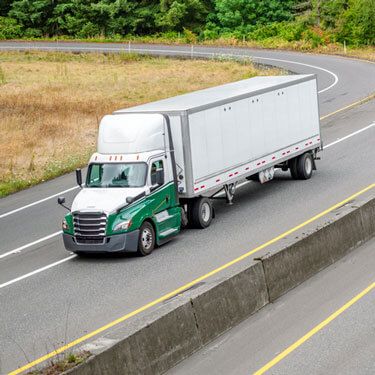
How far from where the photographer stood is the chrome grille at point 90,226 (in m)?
21.3

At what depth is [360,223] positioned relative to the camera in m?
20.6

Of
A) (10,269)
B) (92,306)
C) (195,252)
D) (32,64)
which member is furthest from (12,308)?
(32,64)

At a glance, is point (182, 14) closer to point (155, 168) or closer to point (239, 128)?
point (239, 128)

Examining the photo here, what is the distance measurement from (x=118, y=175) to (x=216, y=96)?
14.6 ft

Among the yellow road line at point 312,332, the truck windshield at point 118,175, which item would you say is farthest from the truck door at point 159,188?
the yellow road line at point 312,332

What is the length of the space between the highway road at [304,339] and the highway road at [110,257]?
8.36ft

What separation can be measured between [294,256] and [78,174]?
274 inches

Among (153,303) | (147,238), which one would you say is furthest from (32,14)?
(153,303)

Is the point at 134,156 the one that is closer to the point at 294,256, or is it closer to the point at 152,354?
the point at 294,256

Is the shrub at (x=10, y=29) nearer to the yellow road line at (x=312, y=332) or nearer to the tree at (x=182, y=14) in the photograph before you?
the tree at (x=182, y=14)

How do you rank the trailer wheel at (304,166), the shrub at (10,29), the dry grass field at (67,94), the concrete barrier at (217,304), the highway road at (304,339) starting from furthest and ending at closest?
the shrub at (10,29) → the dry grass field at (67,94) → the trailer wheel at (304,166) → the highway road at (304,339) → the concrete barrier at (217,304)

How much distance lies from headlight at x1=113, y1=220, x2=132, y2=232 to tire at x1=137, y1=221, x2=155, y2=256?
40 centimetres

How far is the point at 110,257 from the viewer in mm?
22125

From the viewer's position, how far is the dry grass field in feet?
115
